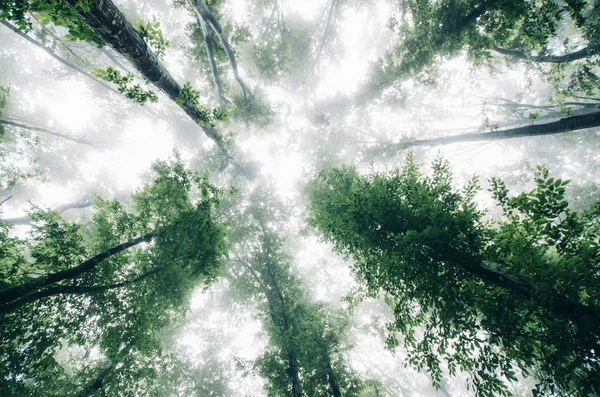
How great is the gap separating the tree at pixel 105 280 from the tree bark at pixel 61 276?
18 mm

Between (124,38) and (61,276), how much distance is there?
20.5 ft

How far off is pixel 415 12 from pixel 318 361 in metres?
14.2

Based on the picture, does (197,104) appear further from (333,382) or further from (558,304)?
(333,382)

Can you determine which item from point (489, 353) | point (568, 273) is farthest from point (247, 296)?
point (568, 273)

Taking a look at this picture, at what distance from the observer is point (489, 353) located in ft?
13.9

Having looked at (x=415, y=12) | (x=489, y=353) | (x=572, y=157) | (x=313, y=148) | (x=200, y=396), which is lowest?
(x=200, y=396)

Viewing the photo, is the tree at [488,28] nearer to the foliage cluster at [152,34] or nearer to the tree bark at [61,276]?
the foliage cluster at [152,34]

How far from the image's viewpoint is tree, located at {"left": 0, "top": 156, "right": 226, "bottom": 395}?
6.09 m

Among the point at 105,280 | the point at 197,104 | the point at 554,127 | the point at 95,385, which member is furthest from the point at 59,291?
the point at 554,127

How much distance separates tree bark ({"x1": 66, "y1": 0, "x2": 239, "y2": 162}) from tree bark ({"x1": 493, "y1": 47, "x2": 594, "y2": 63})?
41.5ft

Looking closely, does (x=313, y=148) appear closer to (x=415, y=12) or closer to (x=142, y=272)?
(x=415, y=12)

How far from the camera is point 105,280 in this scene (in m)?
6.75

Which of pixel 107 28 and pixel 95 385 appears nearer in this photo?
pixel 107 28

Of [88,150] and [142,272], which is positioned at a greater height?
[88,150]
